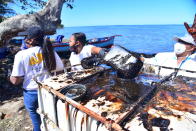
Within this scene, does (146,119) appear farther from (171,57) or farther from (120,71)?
(171,57)

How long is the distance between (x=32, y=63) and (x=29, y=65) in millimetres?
61

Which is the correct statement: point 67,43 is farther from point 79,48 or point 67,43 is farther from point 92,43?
point 79,48

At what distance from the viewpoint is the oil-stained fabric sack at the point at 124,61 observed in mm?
1786

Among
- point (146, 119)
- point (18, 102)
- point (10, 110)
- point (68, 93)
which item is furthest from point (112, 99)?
point (18, 102)

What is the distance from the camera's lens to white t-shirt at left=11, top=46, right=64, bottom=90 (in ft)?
7.55

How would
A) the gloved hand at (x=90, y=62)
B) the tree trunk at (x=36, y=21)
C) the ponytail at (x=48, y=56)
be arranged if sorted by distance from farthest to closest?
the tree trunk at (x=36, y=21) → the gloved hand at (x=90, y=62) → the ponytail at (x=48, y=56)

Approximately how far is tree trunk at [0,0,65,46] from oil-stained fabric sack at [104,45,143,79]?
7.08 metres

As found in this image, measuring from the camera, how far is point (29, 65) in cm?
238

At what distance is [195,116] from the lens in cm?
119

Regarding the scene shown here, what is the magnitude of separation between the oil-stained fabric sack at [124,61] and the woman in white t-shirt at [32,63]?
4.08ft

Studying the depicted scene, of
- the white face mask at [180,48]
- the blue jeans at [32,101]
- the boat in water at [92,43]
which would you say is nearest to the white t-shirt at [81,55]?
the blue jeans at [32,101]

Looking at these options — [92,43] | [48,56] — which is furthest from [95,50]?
Result: [92,43]

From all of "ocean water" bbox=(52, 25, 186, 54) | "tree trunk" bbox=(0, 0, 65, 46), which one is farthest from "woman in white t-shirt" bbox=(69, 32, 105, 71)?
"tree trunk" bbox=(0, 0, 65, 46)

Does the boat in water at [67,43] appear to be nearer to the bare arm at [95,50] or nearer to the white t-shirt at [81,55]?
the white t-shirt at [81,55]
